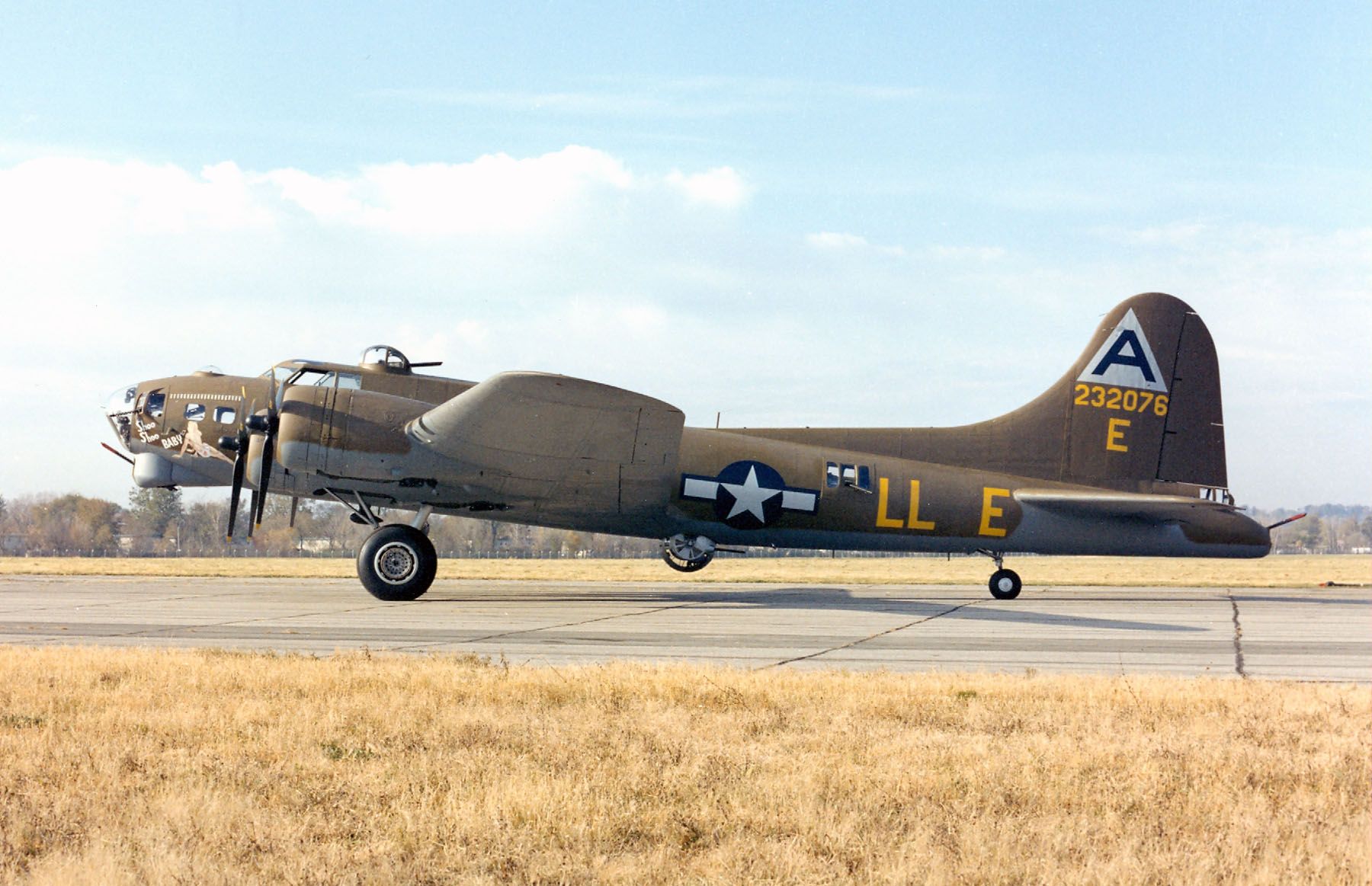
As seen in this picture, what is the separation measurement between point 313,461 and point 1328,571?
59.2 metres

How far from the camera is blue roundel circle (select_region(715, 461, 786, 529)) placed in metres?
24.5

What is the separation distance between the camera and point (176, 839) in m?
6.08

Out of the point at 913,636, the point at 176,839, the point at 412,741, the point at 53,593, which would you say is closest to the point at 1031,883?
the point at 176,839

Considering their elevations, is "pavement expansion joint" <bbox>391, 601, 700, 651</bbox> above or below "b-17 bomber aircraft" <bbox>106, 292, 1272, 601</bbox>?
below

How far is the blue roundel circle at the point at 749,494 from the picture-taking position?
2445cm

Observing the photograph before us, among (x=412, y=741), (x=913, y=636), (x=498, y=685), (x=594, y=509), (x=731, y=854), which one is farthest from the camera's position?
(x=594, y=509)

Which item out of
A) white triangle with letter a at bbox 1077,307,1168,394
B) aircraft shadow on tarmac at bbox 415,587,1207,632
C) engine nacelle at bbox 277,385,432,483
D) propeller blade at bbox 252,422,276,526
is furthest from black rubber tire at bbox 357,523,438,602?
white triangle with letter a at bbox 1077,307,1168,394

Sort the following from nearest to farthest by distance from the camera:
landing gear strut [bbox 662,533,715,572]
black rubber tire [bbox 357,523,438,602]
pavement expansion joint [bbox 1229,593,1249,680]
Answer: pavement expansion joint [bbox 1229,593,1249,680]
black rubber tire [bbox 357,523,438,602]
landing gear strut [bbox 662,533,715,572]

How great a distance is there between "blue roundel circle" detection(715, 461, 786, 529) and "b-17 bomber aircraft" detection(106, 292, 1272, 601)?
4 centimetres

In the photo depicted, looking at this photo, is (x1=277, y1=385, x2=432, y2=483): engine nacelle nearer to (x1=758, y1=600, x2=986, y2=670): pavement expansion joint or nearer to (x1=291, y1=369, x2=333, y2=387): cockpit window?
(x1=291, y1=369, x2=333, y2=387): cockpit window

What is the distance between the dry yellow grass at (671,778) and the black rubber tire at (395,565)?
1073cm

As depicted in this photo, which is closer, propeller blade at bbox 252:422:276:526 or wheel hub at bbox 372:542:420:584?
propeller blade at bbox 252:422:276:526

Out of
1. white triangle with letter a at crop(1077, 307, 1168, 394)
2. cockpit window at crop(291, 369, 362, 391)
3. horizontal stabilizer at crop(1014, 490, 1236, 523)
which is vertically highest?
white triangle with letter a at crop(1077, 307, 1168, 394)

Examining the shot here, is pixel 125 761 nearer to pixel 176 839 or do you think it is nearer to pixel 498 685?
pixel 176 839
